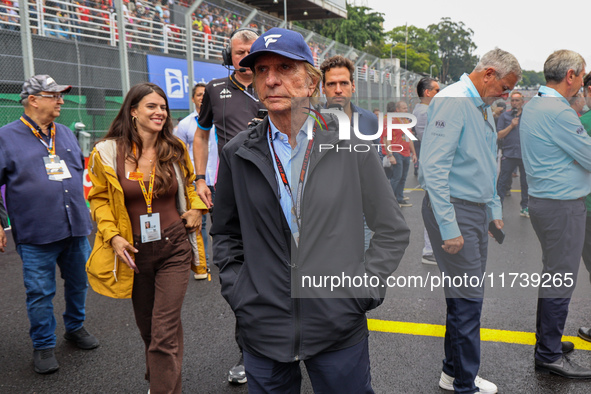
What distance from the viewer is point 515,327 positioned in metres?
3.88

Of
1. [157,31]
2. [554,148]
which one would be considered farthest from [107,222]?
[157,31]

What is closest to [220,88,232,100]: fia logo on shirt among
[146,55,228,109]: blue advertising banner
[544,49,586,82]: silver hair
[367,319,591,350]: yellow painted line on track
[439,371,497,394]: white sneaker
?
[544,49,586,82]: silver hair

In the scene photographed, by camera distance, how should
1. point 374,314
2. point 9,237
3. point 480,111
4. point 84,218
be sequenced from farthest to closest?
point 9,237
point 374,314
point 84,218
point 480,111

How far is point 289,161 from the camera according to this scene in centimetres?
185

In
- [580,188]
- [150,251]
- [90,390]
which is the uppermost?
[580,188]

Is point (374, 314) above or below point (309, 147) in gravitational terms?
below

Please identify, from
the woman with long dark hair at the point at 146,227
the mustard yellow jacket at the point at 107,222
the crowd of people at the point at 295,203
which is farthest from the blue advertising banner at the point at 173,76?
the mustard yellow jacket at the point at 107,222

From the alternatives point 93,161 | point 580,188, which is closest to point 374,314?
point 580,188

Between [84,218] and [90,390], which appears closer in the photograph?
[90,390]

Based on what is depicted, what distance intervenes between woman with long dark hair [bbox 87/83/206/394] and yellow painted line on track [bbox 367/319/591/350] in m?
1.73

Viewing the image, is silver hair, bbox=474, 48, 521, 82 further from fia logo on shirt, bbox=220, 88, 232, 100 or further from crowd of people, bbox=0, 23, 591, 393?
fia logo on shirt, bbox=220, 88, 232, 100

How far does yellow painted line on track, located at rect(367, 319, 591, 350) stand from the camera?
143 inches

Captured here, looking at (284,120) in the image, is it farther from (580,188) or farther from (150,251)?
→ (580,188)

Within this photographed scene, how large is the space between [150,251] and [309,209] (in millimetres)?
1453
